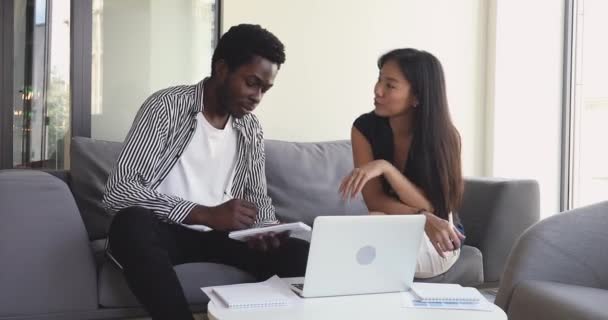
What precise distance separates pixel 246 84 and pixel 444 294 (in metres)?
0.92

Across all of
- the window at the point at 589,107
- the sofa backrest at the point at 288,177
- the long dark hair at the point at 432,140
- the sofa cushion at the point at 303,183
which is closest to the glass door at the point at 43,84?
the sofa backrest at the point at 288,177

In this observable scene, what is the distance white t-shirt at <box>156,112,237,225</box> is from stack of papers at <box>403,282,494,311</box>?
0.78 meters

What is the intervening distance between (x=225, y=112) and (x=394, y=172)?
0.59 meters

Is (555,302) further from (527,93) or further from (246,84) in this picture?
(527,93)

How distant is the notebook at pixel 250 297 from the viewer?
126cm

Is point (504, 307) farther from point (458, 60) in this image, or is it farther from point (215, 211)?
point (458, 60)

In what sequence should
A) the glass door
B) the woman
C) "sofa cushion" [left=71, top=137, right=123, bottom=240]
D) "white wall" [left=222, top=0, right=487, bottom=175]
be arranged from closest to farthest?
the woman
"sofa cushion" [left=71, top=137, right=123, bottom=240]
the glass door
"white wall" [left=222, top=0, right=487, bottom=175]

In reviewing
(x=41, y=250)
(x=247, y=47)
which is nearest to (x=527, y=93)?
(x=247, y=47)

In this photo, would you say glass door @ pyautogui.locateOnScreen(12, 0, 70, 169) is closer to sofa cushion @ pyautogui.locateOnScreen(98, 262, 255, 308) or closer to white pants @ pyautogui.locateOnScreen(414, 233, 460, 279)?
sofa cushion @ pyautogui.locateOnScreen(98, 262, 255, 308)

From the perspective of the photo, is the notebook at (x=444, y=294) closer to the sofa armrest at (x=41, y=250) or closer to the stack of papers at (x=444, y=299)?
the stack of papers at (x=444, y=299)

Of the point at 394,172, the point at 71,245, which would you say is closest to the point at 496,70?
the point at 394,172

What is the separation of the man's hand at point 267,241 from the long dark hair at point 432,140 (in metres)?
0.49

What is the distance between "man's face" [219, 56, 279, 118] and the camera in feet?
6.37

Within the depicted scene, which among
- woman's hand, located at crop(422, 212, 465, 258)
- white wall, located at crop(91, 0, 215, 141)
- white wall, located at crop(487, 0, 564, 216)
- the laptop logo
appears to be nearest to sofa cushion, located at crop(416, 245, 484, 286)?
woman's hand, located at crop(422, 212, 465, 258)
